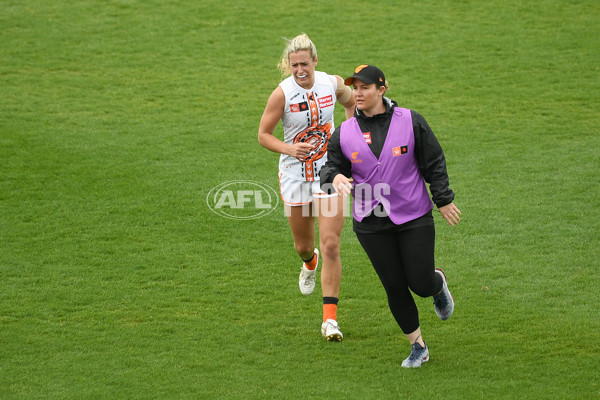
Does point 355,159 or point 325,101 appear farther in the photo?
point 325,101

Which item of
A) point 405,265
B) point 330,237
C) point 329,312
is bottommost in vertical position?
point 329,312

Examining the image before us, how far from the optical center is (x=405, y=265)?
5641 millimetres

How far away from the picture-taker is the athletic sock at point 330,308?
6.55 meters

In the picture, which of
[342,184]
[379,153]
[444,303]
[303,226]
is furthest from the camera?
[303,226]

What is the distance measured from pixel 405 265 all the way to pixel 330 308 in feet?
3.77

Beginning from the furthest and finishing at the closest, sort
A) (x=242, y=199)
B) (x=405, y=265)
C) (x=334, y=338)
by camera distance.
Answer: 1. (x=242, y=199)
2. (x=334, y=338)
3. (x=405, y=265)

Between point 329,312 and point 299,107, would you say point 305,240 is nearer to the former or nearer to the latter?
point 329,312

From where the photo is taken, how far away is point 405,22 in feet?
52.2

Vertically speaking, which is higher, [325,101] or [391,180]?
[325,101]

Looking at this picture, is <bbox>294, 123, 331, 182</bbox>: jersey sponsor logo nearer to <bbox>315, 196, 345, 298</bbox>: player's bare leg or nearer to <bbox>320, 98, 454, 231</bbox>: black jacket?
<bbox>315, 196, 345, 298</bbox>: player's bare leg

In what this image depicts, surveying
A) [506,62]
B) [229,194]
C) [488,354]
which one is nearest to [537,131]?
[506,62]

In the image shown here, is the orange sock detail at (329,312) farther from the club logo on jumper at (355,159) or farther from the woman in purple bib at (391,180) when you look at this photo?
the club logo on jumper at (355,159)

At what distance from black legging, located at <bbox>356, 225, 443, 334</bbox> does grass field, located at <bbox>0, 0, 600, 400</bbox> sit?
1.55ft

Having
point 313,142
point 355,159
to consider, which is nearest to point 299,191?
point 313,142
